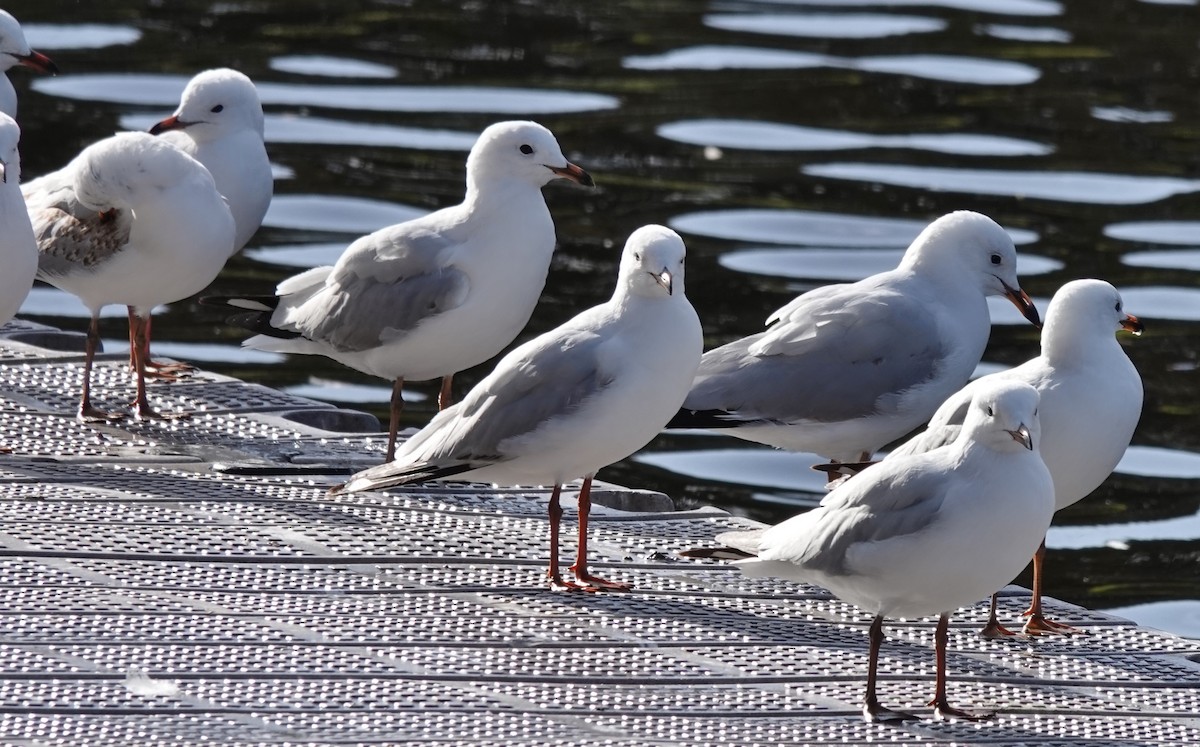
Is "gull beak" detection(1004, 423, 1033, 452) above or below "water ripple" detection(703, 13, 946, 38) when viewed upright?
below

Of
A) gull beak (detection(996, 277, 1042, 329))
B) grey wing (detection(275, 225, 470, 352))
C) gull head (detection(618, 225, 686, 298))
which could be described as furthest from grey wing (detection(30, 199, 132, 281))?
gull beak (detection(996, 277, 1042, 329))

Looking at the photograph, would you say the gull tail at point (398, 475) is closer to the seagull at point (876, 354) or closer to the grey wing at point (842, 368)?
the seagull at point (876, 354)

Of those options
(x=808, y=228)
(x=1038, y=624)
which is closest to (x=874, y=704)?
(x=1038, y=624)

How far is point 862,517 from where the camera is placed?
15.5 ft

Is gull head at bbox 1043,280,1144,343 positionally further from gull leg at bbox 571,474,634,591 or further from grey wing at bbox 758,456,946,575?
gull leg at bbox 571,474,634,591

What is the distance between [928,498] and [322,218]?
26.9 feet

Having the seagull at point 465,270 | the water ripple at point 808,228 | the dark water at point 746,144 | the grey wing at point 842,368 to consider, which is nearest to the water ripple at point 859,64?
the dark water at point 746,144

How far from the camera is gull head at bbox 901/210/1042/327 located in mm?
6262

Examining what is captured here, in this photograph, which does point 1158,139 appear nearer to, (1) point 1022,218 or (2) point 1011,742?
(1) point 1022,218

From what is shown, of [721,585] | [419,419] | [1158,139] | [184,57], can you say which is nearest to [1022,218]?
[1158,139]

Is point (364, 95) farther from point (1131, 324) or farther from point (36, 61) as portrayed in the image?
point (1131, 324)

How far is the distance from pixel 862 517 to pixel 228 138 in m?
4.03

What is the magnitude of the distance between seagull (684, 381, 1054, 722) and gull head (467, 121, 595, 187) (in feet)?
6.41

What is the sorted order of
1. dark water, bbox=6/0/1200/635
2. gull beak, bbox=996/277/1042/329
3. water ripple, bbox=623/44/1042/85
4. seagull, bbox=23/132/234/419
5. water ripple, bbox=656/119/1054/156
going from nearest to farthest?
gull beak, bbox=996/277/1042/329 < seagull, bbox=23/132/234/419 < dark water, bbox=6/0/1200/635 < water ripple, bbox=656/119/1054/156 < water ripple, bbox=623/44/1042/85
